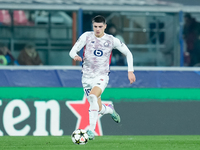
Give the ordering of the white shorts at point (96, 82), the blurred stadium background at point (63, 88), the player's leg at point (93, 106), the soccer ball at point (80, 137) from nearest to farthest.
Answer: the soccer ball at point (80, 137) < the player's leg at point (93, 106) < the white shorts at point (96, 82) < the blurred stadium background at point (63, 88)

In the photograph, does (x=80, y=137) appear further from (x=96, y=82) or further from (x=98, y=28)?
(x=98, y=28)

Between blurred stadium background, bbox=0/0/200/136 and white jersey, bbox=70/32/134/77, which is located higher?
white jersey, bbox=70/32/134/77

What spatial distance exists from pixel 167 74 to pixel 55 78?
6.70ft

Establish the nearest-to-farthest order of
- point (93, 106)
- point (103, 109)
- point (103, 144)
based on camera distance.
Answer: point (93, 106) < point (103, 144) < point (103, 109)

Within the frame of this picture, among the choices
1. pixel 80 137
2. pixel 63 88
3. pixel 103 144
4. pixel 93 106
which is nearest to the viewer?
pixel 80 137

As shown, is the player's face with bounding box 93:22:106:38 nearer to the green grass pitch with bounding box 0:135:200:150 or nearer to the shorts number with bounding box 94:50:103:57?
the shorts number with bounding box 94:50:103:57

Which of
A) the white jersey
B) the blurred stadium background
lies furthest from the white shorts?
the blurred stadium background

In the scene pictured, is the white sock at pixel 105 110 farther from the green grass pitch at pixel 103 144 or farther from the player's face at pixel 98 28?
the player's face at pixel 98 28

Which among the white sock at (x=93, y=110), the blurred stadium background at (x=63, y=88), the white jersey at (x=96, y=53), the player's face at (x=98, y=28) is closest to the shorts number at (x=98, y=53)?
the white jersey at (x=96, y=53)

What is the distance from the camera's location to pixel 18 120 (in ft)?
30.7

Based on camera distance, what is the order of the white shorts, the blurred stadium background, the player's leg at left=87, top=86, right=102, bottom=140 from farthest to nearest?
1. the blurred stadium background
2. the white shorts
3. the player's leg at left=87, top=86, right=102, bottom=140

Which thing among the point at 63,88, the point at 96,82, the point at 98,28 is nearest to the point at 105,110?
the point at 96,82

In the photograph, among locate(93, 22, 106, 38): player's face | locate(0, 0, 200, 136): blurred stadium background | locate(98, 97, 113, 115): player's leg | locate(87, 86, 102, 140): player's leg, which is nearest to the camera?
locate(87, 86, 102, 140): player's leg

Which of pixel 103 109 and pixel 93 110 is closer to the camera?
pixel 93 110
